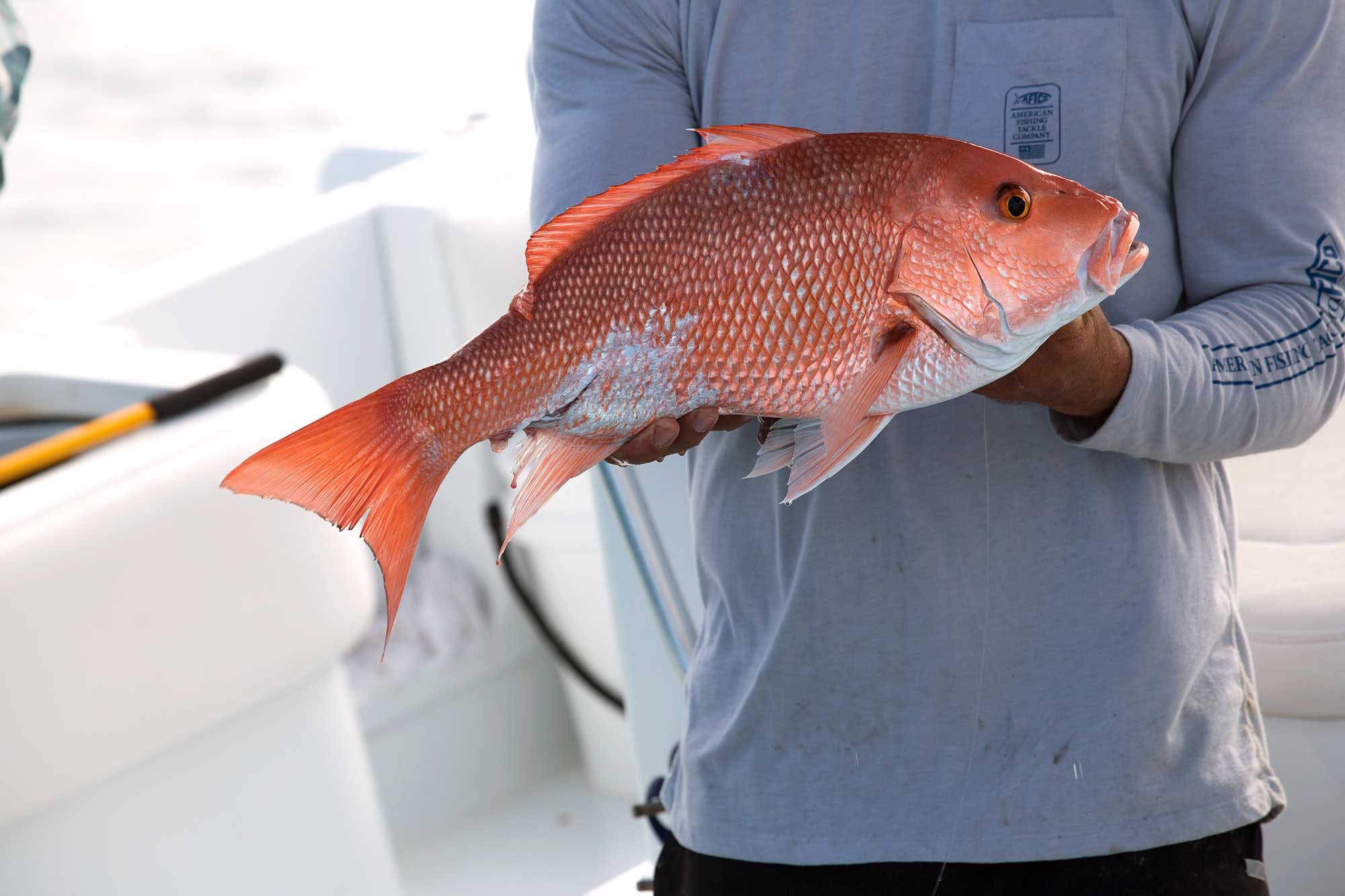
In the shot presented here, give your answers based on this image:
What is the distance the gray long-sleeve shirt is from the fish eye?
210 millimetres

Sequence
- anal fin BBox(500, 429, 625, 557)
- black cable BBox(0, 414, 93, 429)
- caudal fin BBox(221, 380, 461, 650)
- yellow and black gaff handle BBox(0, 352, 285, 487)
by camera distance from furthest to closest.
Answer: black cable BBox(0, 414, 93, 429), yellow and black gaff handle BBox(0, 352, 285, 487), anal fin BBox(500, 429, 625, 557), caudal fin BBox(221, 380, 461, 650)

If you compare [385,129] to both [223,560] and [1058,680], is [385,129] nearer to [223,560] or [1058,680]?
[223,560]

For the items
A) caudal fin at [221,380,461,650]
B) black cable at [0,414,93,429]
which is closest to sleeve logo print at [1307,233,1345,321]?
caudal fin at [221,380,461,650]

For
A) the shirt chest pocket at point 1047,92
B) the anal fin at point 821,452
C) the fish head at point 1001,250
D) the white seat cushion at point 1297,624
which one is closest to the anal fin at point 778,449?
the anal fin at point 821,452

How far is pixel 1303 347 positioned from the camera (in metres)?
0.85

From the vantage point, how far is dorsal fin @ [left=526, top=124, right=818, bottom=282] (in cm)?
71

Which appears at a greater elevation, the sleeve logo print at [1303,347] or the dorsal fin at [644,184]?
the dorsal fin at [644,184]

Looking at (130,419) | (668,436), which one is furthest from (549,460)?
(130,419)

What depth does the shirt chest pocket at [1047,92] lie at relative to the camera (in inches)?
33.8

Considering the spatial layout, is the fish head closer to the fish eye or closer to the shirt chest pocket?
the fish eye

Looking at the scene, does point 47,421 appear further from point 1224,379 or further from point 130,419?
point 1224,379

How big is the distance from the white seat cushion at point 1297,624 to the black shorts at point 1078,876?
14.8 inches

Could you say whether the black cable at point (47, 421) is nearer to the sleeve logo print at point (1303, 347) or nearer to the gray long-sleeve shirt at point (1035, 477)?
the gray long-sleeve shirt at point (1035, 477)

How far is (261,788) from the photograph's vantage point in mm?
1339
